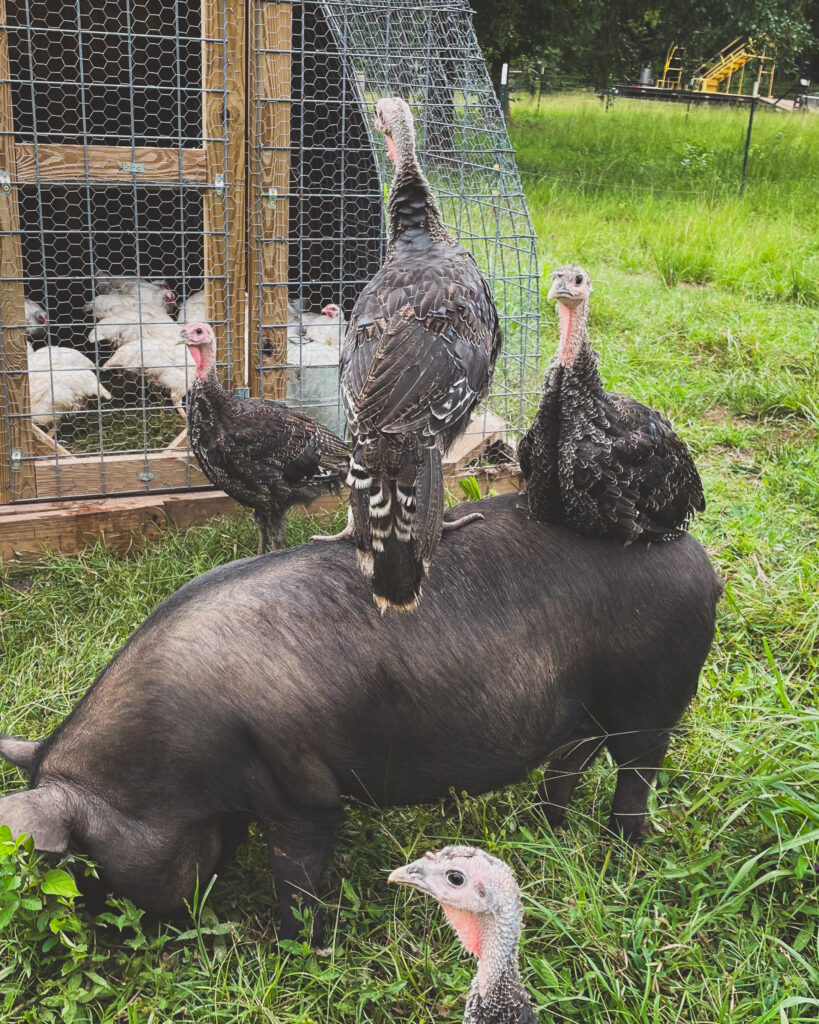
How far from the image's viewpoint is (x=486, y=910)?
2.04m

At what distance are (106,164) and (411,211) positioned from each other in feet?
5.35

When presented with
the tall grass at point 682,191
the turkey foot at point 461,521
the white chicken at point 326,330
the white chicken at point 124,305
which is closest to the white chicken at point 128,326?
the white chicken at point 124,305

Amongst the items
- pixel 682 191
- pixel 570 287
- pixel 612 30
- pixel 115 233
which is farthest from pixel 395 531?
pixel 612 30

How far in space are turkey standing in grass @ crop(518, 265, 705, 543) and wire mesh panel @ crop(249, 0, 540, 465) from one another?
1977 millimetres

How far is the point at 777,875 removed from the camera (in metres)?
2.72

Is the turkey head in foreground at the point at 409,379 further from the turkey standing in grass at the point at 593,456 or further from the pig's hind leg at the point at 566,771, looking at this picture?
the pig's hind leg at the point at 566,771

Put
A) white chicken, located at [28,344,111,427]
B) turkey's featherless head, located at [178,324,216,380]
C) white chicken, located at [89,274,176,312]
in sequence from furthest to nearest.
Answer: white chicken, located at [89,274,176,312] < white chicken, located at [28,344,111,427] < turkey's featherless head, located at [178,324,216,380]

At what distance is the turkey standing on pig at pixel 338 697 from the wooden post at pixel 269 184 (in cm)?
218

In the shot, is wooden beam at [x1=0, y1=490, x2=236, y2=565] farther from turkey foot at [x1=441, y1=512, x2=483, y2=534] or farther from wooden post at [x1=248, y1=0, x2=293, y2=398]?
turkey foot at [x1=441, y1=512, x2=483, y2=534]

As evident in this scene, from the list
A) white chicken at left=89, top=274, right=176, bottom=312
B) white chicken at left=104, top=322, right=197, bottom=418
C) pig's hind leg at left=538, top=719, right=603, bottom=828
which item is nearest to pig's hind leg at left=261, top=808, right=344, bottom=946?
pig's hind leg at left=538, top=719, right=603, bottom=828

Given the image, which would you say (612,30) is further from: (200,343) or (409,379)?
(409,379)

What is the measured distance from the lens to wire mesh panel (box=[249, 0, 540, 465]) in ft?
15.0

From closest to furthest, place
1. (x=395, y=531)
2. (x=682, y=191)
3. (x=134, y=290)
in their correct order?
1. (x=395, y=531)
2. (x=134, y=290)
3. (x=682, y=191)

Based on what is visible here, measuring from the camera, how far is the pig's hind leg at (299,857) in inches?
105
